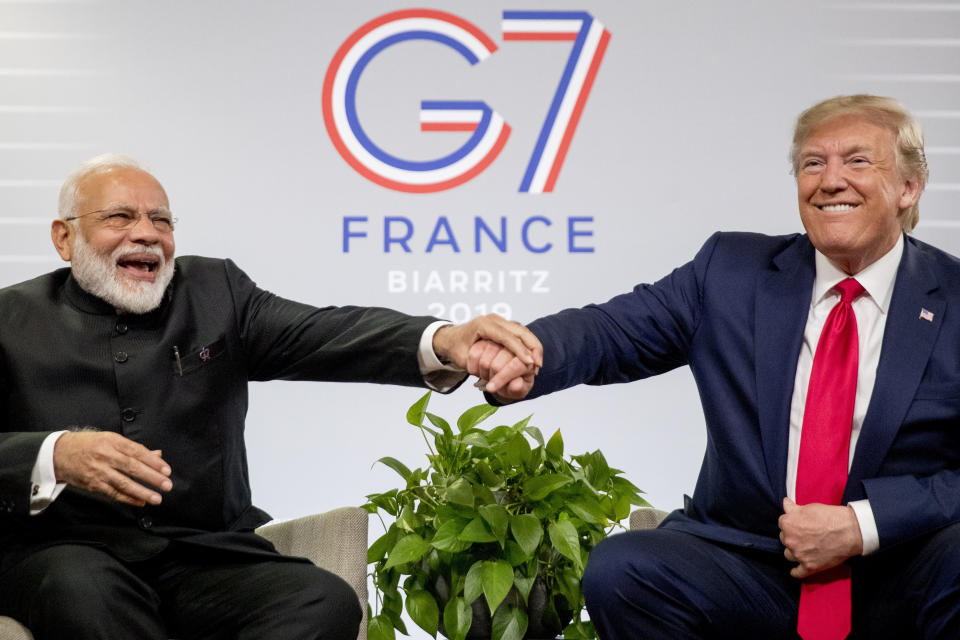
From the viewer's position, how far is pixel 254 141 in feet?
14.5

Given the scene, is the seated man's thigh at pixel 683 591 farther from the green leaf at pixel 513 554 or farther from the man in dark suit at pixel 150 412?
the man in dark suit at pixel 150 412

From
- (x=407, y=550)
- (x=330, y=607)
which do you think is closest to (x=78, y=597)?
(x=330, y=607)

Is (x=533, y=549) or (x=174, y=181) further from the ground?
(x=174, y=181)

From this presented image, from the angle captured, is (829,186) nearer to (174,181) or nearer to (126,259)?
(126,259)

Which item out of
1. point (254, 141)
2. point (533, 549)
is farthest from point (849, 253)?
point (254, 141)

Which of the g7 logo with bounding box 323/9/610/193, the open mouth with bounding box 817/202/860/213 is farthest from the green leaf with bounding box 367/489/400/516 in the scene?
the g7 logo with bounding box 323/9/610/193

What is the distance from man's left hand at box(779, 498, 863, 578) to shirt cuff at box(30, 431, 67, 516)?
4.95 ft

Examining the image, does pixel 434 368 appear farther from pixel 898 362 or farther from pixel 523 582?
pixel 898 362

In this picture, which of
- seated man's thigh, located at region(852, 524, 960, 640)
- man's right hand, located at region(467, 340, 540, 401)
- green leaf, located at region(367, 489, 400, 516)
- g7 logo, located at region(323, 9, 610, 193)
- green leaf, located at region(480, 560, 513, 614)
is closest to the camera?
seated man's thigh, located at region(852, 524, 960, 640)

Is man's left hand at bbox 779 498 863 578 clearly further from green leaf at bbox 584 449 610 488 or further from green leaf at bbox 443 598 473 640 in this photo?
green leaf at bbox 443 598 473 640

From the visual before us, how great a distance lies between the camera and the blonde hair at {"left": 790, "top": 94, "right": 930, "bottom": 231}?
2.54 m

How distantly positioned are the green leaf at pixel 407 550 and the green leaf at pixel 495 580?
154 mm

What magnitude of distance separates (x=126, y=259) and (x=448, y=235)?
178cm

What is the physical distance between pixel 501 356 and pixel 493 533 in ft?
1.42
